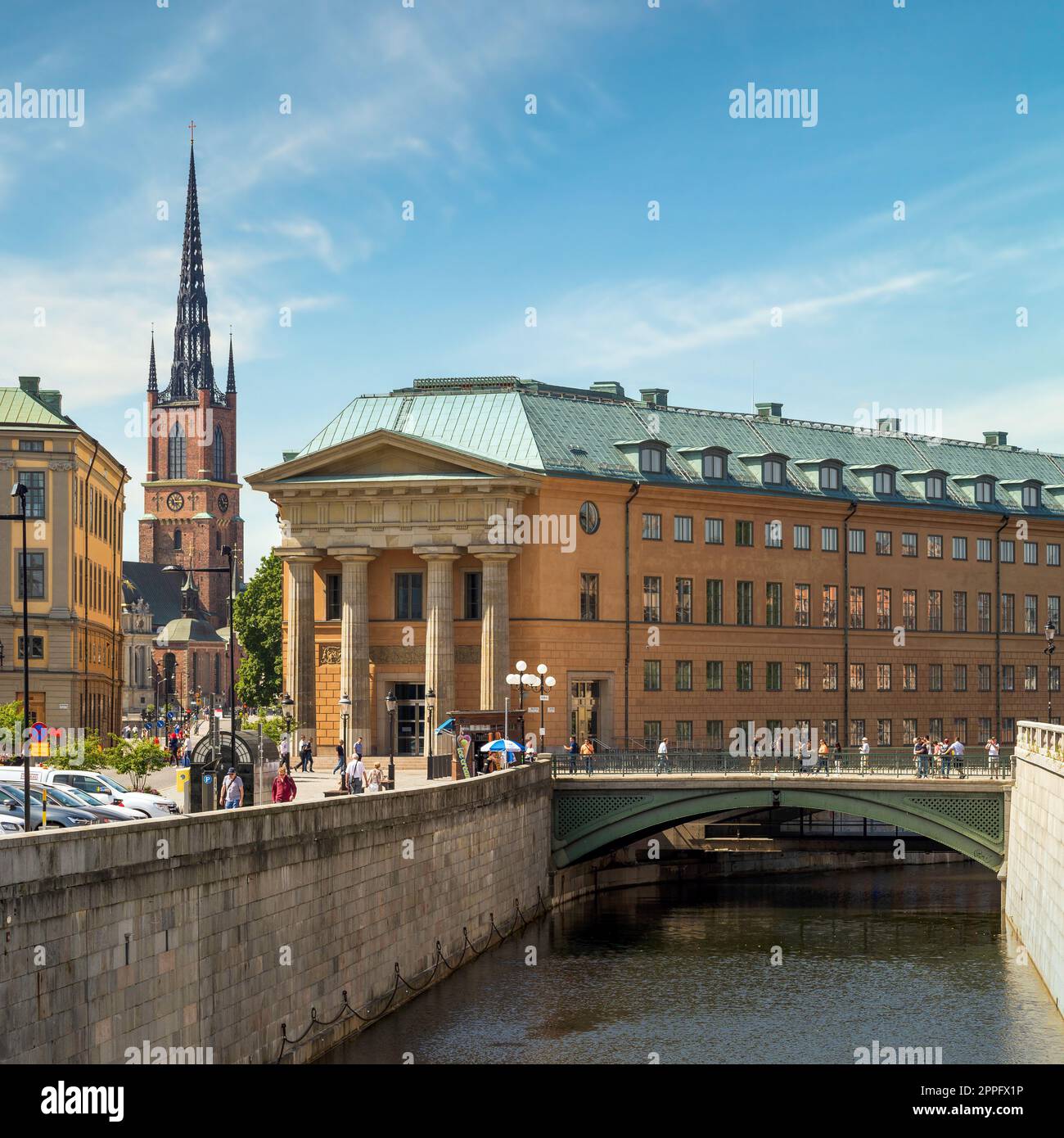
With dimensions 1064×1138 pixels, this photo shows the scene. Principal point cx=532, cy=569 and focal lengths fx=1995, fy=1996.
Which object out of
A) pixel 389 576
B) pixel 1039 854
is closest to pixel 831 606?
pixel 389 576

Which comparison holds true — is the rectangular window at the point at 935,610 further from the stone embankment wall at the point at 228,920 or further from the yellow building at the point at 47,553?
the stone embankment wall at the point at 228,920

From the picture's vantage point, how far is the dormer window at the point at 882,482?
103 m

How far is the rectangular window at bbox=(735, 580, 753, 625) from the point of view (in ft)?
311

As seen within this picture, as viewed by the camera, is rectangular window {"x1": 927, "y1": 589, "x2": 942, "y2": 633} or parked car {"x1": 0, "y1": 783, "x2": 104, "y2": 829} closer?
parked car {"x1": 0, "y1": 783, "x2": 104, "y2": 829}

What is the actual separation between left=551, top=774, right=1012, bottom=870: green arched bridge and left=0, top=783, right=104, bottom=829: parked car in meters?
25.9

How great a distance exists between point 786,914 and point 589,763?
8.90 m

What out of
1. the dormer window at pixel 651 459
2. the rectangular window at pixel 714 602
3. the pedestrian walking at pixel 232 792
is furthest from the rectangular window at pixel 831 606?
the pedestrian walking at pixel 232 792

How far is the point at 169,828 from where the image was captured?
1324 inches

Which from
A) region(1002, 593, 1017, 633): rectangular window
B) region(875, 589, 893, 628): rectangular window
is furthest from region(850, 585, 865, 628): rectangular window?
region(1002, 593, 1017, 633): rectangular window

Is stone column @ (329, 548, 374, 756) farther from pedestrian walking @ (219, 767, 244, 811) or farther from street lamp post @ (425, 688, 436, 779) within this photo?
pedestrian walking @ (219, 767, 244, 811)

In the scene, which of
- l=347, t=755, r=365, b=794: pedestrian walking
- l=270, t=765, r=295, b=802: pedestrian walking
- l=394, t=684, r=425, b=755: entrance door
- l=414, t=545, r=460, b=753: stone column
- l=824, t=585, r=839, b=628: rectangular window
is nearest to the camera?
l=270, t=765, r=295, b=802: pedestrian walking

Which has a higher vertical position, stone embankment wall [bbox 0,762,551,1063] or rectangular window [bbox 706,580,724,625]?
rectangular window [bbox 706,580,724,625]

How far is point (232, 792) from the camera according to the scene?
49.0 meters
